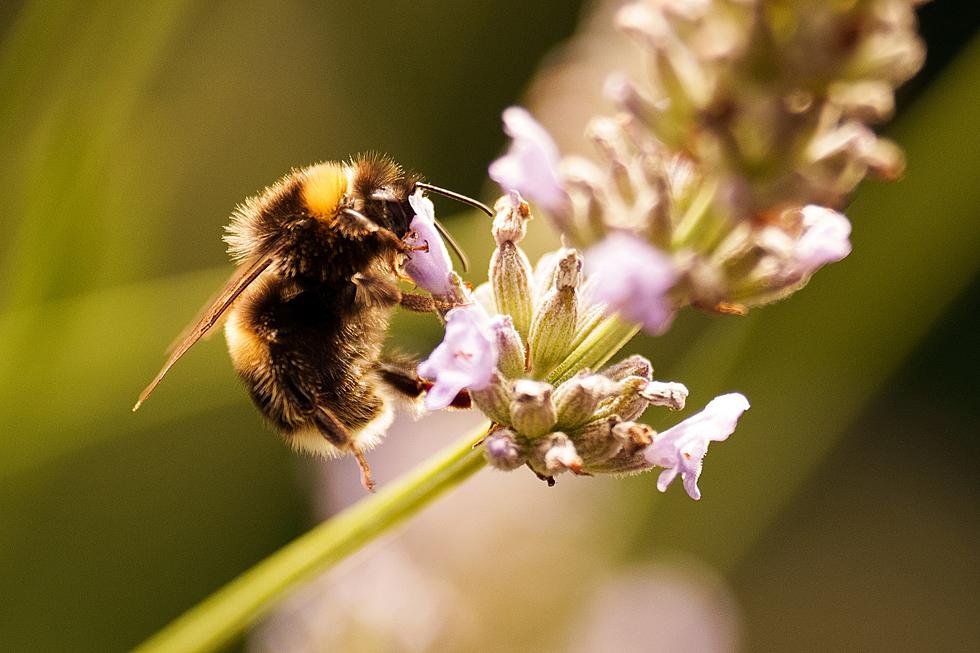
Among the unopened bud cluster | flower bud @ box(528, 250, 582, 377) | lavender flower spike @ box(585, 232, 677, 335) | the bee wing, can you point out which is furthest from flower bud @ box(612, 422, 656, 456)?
the bee wing

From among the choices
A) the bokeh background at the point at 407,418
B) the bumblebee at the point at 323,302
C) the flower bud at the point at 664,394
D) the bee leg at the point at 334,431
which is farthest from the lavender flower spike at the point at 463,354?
the bokeh background at the point at 407,418

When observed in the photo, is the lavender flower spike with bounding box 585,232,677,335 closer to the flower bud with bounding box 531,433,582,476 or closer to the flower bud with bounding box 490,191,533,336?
the flower bud with bounding box 531,433,582,476

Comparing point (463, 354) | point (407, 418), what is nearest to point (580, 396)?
point (463, 354)

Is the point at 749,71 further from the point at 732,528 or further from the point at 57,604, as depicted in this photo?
the point at 57,604

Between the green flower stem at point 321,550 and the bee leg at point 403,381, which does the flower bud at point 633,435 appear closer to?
the green flower stem at point 321,550

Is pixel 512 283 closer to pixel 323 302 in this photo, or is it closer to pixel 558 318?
pixel 558 318

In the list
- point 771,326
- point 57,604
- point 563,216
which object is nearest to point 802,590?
point 771,326
